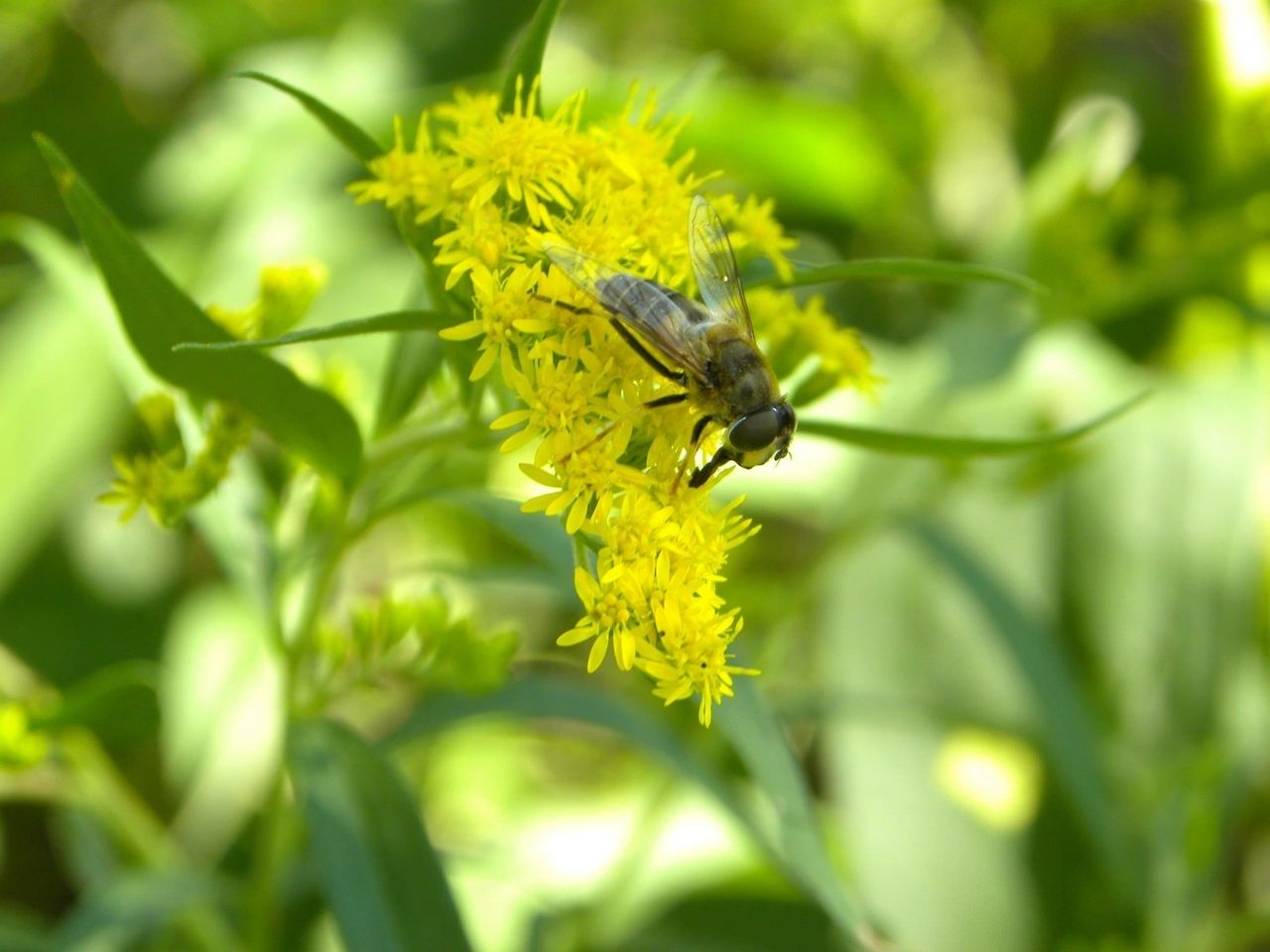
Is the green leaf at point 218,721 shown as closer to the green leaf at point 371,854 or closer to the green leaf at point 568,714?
the green leaf at point 568,714

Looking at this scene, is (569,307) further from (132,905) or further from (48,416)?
(48,416)

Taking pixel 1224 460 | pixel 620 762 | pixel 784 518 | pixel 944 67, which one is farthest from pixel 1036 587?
pixel 944 67

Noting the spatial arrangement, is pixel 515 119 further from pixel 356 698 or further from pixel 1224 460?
pixel 1224 460

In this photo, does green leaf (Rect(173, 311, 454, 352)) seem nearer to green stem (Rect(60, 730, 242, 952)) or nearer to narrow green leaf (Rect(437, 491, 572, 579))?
narrow green leaf (Rect(437, 491, 572, 579))

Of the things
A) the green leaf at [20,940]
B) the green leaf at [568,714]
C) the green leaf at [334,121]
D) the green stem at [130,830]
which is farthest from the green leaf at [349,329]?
the green leaf at [20,940]

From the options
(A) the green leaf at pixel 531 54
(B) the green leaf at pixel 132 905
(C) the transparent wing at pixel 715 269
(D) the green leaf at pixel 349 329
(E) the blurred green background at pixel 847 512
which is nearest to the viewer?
(D) the green leaf at pixel 349 329

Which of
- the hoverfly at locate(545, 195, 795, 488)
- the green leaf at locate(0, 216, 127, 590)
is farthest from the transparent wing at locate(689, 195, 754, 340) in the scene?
the green leaf at locate(0, 216, 127, 590)
